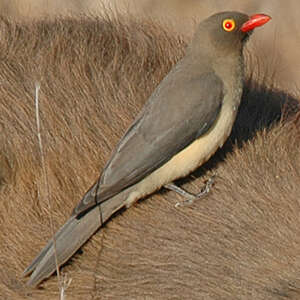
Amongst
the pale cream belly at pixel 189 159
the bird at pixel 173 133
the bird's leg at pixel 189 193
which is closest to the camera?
the bird at pixel 173 133

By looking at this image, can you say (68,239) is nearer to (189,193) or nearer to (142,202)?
(142,202)

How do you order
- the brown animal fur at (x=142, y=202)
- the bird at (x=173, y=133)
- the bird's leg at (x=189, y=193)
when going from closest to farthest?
the brown animal fur at (x=142, y=202)
the bird at (x=173, y=133)
the bird's leg at (x=189, y=193)

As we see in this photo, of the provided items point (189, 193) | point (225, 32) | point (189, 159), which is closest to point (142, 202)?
point (189, 193)

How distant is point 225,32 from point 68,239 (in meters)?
1.37

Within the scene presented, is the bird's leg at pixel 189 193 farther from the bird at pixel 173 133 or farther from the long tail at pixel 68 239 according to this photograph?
the long tail at pixel 68 239

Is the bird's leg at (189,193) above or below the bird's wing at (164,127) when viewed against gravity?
below

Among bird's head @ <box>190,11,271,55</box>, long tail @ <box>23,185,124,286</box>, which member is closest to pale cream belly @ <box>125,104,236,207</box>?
long tail @ <box>23,185,124,286</box>

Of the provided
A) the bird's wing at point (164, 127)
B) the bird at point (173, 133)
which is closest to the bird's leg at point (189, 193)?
the bird at point (173, 133)

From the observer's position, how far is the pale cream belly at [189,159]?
11.7ft

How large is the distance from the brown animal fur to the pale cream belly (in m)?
0.06

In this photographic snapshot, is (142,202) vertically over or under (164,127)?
under

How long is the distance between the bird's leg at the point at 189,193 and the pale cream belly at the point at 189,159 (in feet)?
0.14

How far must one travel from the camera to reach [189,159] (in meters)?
3.65

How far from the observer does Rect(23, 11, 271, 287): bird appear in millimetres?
3301
